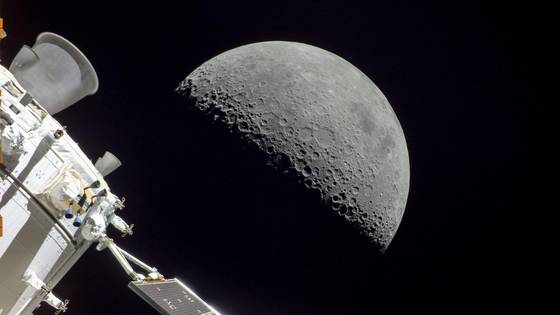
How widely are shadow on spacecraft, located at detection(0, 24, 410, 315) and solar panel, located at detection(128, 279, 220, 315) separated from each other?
0.01 metres

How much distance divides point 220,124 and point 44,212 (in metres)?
2.28

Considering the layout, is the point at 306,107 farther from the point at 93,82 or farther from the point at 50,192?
the point at 50,192

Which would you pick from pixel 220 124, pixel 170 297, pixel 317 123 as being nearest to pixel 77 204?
pixel 170 297

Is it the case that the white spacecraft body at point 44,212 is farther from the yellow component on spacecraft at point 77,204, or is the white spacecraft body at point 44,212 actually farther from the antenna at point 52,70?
the antenna at point 52,70

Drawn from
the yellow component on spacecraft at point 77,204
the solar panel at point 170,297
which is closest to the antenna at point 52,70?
the yellow component on spacecraft at point 77,204

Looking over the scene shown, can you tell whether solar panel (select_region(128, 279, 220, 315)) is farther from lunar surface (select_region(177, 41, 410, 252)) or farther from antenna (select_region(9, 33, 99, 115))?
antenna (select_region(9, 33, 99, 115))

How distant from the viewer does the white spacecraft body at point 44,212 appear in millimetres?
3340

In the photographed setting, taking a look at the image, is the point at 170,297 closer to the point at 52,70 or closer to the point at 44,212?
the point at 44,212

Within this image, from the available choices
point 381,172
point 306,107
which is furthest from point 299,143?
point 381,172

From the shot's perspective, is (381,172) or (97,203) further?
(381,172)

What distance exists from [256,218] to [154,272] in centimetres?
166

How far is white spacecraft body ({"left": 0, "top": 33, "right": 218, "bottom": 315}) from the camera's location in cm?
334

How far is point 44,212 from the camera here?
138 inches

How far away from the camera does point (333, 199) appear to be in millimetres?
5410
